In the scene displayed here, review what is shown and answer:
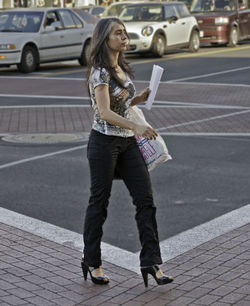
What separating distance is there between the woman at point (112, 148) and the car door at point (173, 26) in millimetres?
22234

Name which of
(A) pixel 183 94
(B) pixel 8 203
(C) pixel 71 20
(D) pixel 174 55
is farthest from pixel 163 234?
(D) pixel 174 55

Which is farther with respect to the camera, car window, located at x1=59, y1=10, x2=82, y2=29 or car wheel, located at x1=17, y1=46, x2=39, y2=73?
car window, located at x1=59, y1=10, x2=82, y2=29

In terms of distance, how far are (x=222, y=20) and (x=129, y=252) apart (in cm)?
2568

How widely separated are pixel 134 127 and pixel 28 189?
3820 mm

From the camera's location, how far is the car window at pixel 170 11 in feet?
93.4

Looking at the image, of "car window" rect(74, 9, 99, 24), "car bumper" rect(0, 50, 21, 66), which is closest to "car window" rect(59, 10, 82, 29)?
"car window" rect(74, 9, 99, 24)

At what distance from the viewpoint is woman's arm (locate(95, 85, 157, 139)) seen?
561cm

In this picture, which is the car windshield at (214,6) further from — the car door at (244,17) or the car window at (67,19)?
the car window at (67,19)

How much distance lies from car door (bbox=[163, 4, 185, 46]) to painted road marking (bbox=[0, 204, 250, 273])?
797 inches

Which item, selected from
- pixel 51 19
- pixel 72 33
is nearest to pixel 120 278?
pixel 51 19

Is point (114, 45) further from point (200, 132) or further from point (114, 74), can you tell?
point (200, 132)

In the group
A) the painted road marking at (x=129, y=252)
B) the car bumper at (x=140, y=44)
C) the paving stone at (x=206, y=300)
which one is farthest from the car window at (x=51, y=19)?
the paving stone at (x=206, y=300)

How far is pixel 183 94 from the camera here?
1805cm

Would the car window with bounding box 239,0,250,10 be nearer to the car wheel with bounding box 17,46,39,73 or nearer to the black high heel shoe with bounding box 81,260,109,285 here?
the car wheel with bounding box 17,46,39,73
